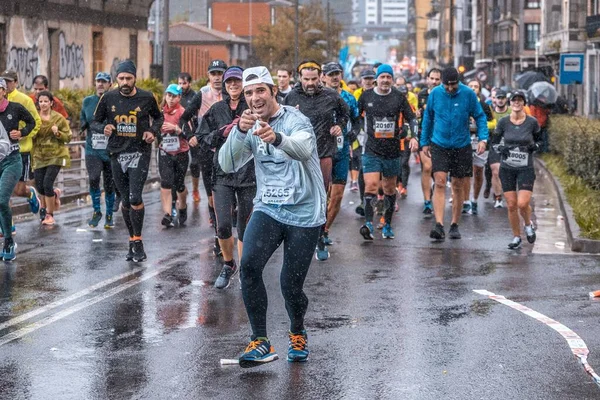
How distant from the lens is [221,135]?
10898 millimetres

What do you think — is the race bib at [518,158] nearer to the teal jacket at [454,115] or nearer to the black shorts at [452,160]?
the teal jacket at [454,115]

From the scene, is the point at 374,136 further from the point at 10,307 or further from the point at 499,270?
the point at 10,307

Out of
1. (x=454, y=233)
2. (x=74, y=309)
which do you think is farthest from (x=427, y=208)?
(x=74, y=309)

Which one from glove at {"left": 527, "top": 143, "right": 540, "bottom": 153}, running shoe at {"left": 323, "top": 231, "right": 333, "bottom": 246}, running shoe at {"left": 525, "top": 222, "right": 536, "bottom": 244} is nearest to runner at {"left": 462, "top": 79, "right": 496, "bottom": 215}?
running shoe at {"left": 525, "top": 222, "right": 536, "bottom": 244}

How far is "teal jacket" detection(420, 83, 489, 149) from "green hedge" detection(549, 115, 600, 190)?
420 cm

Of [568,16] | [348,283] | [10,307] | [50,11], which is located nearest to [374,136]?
[348,283]

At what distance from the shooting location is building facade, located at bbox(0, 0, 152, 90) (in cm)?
3250

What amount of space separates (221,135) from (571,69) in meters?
23.5

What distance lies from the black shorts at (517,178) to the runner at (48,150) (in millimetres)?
5427

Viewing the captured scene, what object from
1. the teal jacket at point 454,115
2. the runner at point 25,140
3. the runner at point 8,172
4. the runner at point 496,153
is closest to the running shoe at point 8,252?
the runner at point 8,172

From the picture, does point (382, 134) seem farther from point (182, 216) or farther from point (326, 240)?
point (182, 216)

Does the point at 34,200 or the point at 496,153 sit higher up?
the point at 496,153

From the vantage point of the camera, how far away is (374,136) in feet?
48.1

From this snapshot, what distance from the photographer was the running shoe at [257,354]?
777 cm
